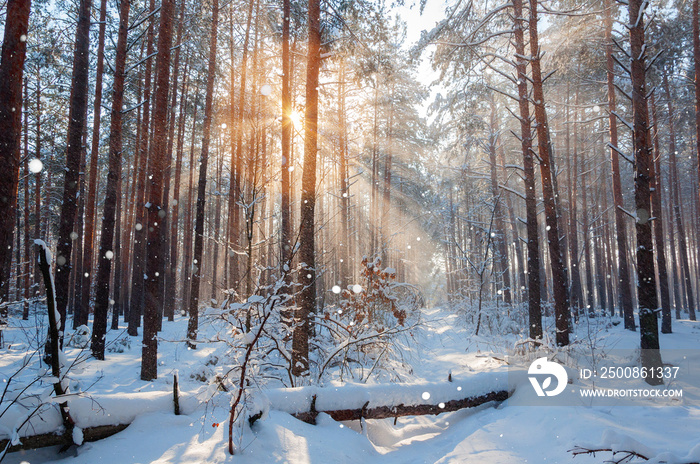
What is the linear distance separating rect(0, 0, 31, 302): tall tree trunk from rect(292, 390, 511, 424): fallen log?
12.3 ft

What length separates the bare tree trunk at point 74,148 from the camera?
7.81 meters

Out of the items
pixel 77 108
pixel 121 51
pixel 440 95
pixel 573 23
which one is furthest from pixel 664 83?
pixel 77 108

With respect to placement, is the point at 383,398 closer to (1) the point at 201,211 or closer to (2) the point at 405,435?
(2) the point at 405,435

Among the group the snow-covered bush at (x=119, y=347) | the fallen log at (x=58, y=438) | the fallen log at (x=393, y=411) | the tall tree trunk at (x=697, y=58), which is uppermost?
the tall tree trunk at (x=697, y=58)

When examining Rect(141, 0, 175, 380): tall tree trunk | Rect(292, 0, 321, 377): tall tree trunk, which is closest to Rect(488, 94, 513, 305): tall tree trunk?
Rect(292, 0, 321, 377): tall tree trunk

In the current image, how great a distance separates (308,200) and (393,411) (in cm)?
361

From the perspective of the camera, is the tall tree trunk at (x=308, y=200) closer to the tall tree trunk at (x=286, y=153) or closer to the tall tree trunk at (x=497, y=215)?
the tall tree trunk at (x=286, y=153)

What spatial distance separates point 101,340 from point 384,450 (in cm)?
793

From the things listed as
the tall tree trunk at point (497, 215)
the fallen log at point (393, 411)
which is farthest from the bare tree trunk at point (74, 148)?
the tall tree trunk at point (497, 215)

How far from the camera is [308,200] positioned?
609 centimetres

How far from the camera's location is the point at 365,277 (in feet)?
25.7

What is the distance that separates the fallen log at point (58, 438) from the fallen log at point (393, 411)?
69.2 inches

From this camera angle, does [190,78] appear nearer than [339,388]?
No

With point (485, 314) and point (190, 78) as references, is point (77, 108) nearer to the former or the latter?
point (190, 78)
